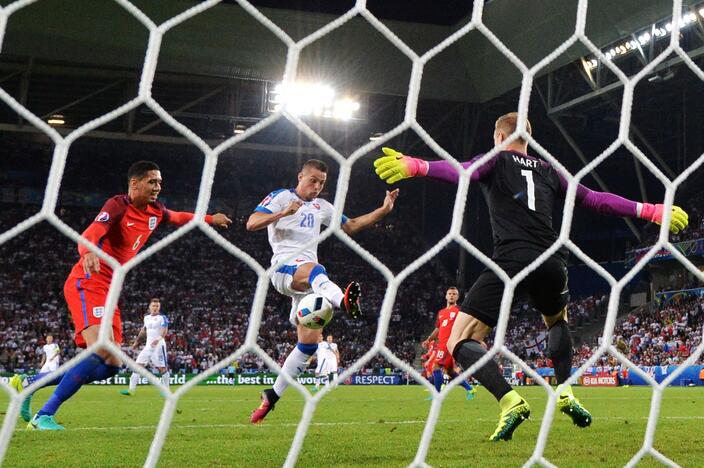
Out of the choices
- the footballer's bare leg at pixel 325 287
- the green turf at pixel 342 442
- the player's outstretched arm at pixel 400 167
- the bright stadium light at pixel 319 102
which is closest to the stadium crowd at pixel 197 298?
the bright stadium light at pixel 319 102

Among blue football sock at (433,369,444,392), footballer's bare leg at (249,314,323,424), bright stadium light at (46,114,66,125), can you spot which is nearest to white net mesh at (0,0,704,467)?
footballer's bare leg at (249,314,323,424)

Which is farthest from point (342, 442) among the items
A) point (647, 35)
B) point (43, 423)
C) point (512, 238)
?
point (647, 35)

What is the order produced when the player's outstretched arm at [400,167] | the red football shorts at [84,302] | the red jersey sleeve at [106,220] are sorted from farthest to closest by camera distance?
the red football shorts at [84,302] < the red jersey sleeve at [106,220] < the player's outstretched arm at [400,167]

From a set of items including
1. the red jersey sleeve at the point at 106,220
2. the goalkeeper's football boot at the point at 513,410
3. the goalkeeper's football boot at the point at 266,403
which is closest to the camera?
the goalkeeper's football boot at the point at 513,410

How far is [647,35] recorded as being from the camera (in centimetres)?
1592

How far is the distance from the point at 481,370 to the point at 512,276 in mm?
479

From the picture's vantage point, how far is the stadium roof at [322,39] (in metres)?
17.0

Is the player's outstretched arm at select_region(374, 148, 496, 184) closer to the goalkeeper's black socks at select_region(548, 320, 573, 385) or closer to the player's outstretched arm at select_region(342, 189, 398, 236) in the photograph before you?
the player's outstretched arm at select_region(342, 189, 398, 236)

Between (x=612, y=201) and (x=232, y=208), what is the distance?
2362 centimetres

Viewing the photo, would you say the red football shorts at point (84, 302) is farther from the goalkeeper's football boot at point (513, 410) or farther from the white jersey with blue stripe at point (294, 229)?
the goalkeeper's football boot at point (513, 410)

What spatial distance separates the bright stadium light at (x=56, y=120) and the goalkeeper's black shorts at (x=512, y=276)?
2090cm

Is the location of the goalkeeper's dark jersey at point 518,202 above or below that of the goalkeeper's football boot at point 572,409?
above

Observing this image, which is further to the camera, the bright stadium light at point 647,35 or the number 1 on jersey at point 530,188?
the bright stadium light at point 647,35

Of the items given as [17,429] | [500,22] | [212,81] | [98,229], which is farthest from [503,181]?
[212,81]
